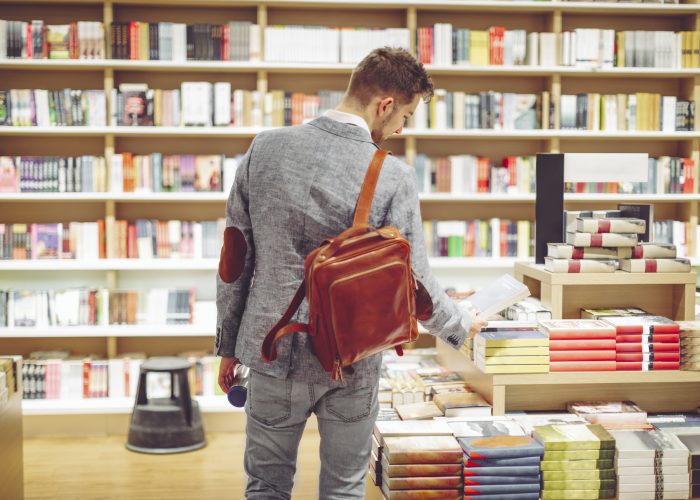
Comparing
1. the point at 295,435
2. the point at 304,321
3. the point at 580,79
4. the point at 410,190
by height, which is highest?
the point at 580,79

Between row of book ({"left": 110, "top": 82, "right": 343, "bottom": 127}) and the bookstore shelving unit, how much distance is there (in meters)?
0.08

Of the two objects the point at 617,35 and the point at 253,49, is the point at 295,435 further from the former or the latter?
the point at 617,35

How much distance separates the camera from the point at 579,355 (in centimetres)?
245

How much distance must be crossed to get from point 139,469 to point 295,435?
228cm

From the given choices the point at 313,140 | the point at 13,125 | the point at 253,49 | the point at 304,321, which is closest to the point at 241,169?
the point at 313,140

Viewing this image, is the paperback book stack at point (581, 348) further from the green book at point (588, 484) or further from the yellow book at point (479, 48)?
the yellow book at point (479, 48)

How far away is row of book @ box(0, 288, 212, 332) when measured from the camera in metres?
4.38

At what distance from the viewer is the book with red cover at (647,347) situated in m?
2.47

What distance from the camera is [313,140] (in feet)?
5.81

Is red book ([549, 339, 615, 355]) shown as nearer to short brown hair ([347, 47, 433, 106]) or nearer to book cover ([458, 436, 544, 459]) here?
book cover ([458, 436, 544, 459])

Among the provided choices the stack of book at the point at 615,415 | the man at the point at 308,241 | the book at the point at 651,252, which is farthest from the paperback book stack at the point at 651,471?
the man at the point at 308,241

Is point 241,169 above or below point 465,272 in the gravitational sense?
above

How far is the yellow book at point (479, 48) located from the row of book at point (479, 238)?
2.91 feet

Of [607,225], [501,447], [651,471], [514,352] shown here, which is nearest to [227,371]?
[501,447]
